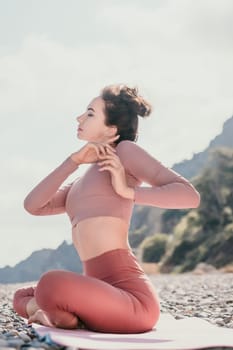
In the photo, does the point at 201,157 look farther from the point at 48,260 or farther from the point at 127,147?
the point at 127,147

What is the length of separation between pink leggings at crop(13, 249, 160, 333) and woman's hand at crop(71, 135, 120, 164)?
65cm

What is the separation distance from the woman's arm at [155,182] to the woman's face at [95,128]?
6.9 inches

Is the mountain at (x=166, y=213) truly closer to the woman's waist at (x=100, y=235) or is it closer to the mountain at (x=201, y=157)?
the mountain at (x=201, y=157)

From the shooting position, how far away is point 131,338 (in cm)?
385

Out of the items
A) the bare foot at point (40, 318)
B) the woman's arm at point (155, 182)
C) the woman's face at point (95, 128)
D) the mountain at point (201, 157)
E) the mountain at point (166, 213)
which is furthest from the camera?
the mountain at point (201, 157)

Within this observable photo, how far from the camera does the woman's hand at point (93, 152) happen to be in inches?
172

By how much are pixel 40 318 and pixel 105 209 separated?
0.81 metres

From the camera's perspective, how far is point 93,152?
14.5 ft

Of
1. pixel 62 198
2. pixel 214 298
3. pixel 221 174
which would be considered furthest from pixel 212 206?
pixel 62 198

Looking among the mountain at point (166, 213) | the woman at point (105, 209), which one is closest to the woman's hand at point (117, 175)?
the woman at point (105, 209)

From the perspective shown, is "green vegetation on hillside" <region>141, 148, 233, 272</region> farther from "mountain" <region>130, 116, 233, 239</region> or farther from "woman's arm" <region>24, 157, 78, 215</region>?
"woman's arm" <region>24, 157, 78, 215</region>

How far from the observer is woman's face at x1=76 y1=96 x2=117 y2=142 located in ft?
14.9

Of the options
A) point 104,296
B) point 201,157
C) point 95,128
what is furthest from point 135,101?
point 201,157

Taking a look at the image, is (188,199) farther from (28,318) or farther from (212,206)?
(212,206)
